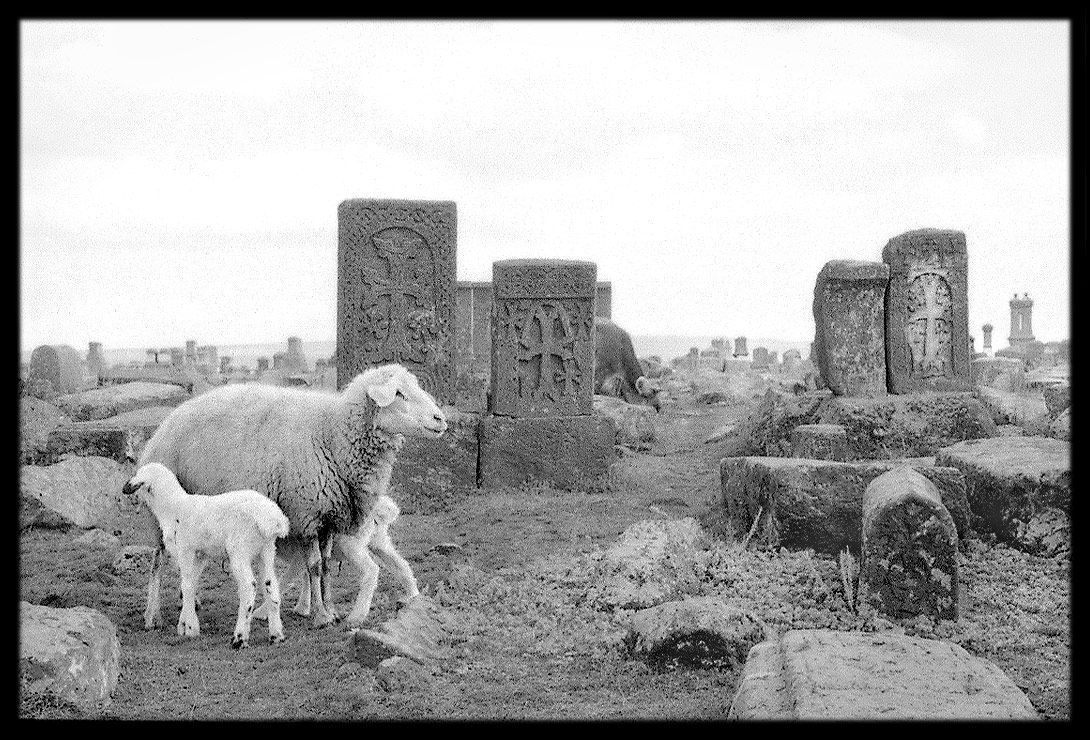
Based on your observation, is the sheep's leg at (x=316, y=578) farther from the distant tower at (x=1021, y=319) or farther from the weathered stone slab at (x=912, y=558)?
the distant tower at (x=1021, y=319)

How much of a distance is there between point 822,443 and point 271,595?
20.5ft

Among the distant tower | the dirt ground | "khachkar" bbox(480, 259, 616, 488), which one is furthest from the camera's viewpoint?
the distant tower

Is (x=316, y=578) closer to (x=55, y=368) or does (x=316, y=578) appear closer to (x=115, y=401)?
(x=115, y=401)

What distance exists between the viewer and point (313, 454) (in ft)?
21.0

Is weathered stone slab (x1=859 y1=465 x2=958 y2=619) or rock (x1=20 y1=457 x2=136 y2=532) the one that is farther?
rock (x1=20 y1=457 x2=136 y2=532)

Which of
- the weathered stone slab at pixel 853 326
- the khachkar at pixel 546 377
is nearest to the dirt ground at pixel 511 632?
the khachkar at pixel 546 377

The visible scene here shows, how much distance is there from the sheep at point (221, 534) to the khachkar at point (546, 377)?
201 inches

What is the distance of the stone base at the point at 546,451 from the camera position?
10.8 m

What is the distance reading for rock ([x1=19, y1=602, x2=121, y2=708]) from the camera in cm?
428

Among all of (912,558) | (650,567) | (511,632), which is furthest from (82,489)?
(912,558)

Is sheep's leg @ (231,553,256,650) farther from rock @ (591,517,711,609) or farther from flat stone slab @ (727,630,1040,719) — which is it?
flat stone slab @ (727,630,1040,719)

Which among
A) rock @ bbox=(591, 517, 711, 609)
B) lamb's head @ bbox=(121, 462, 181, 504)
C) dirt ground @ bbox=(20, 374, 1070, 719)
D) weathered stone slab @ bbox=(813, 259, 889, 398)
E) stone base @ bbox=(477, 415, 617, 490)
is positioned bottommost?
dirt ground @ bbox=(20, 374, 1070, 719)

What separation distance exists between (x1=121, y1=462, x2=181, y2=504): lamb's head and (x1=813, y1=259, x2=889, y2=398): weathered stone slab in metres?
8.20

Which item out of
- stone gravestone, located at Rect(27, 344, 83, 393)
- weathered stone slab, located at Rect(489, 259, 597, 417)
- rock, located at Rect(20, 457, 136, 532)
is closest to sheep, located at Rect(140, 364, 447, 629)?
rock, located at Rect(20, 457, 136, 532)
